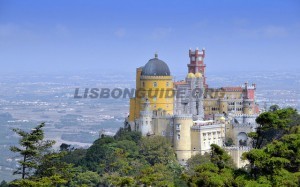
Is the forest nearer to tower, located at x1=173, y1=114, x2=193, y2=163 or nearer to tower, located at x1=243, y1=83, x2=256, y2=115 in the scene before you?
tower, located at x1=173, y1=114, x2=193, y2=163

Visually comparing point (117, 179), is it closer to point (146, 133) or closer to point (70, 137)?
point (146, 133)

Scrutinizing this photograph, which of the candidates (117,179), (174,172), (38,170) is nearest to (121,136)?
(174,172)

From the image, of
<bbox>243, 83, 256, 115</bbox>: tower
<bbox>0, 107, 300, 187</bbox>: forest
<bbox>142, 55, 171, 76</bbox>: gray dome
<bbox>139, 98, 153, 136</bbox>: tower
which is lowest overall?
<bbox>0, 107, 300, 187</bbox>: forest

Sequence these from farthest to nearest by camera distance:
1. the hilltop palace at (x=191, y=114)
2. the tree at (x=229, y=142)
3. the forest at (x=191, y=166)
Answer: the tree at (x=229, y=142) < the hilltop palace at (x=191, y=114) < the forest at (x=191, y=166)

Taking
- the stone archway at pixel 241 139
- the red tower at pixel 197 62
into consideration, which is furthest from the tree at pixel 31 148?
the red tower at pixel 197 62

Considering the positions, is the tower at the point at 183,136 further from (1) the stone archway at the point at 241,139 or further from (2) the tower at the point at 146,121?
(1) the stone archway at the point at 241,139

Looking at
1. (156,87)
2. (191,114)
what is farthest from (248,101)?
(156,87)

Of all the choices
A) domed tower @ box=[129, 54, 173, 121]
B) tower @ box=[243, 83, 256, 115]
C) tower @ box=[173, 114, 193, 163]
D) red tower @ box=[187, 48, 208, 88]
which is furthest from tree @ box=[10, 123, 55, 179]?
red tower @ box=[187, 48, 208, 88]

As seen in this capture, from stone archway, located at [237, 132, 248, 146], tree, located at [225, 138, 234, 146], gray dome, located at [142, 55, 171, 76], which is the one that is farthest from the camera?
gray dome, located at [142, 55, 171, 76]

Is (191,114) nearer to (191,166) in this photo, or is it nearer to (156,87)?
(156,87)
